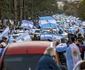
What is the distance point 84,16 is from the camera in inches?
3669

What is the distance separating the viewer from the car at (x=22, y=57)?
29.7 feet

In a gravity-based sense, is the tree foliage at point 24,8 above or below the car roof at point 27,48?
below

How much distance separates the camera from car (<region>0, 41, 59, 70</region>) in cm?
905

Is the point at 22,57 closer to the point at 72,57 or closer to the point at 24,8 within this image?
the point at 72,57

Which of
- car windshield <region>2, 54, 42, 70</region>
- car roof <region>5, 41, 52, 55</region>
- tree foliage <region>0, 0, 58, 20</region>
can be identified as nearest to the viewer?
car windshield <region>2, 54, 42, 70</region>

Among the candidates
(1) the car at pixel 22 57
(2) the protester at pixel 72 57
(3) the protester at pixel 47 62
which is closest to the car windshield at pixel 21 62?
(1) the car at pixel 22 57

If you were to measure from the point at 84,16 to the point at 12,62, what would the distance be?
84711 millimetres

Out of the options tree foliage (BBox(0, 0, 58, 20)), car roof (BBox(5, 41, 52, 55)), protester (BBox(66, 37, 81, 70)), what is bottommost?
tree foliage (BBox(0, 0, 58, 20))

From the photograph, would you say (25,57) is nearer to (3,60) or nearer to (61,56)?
(3,60)

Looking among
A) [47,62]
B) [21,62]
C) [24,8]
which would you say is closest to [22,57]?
→ [21,62]

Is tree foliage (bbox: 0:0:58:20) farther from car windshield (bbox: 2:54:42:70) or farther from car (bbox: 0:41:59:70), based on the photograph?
car windshield (bbox: 2:54:42:70)

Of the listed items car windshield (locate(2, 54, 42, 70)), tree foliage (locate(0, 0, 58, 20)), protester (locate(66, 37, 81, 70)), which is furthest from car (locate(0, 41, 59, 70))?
tree foliage (locate(0, 0, 58, 20))

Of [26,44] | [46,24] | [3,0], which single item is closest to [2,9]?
[3,0]

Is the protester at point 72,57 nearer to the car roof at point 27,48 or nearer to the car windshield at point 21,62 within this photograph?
the car roof at point 27,48
